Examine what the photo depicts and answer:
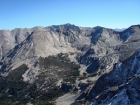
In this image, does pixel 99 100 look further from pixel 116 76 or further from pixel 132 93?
pixel 116 76

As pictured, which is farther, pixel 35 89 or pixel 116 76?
pixel 35 89

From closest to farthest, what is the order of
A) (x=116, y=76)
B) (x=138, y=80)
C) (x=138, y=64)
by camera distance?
(x=138, y=80) < (x=138, y=64) < (x=116, y=76)

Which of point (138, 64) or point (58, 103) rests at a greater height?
point (138, 64)

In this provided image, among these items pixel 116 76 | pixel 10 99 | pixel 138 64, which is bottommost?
pixel 10 99

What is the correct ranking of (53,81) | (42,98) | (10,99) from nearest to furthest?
(42,98), (10,99), (53,81)


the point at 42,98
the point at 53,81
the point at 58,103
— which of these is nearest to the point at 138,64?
the point at 58,103

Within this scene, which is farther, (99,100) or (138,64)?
(138,64)

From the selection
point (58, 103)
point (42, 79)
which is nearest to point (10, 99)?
point (42, 79)

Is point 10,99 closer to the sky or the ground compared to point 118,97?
closer to the ground

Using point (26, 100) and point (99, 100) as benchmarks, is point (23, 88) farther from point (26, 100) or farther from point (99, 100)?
point (99, 100)

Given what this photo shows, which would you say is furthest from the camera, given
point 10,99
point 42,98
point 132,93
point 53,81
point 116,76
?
point 53,81
